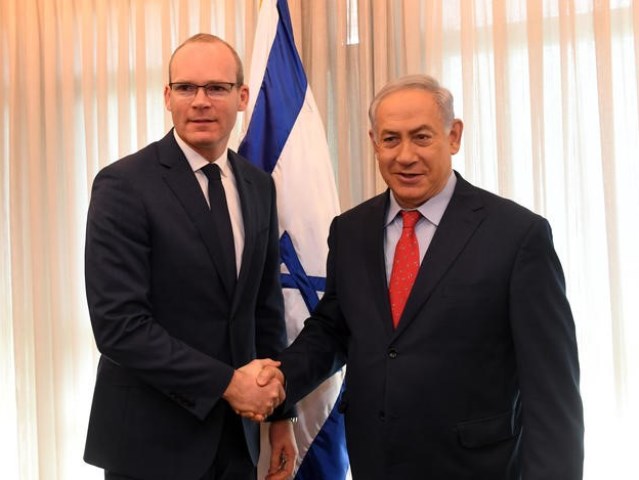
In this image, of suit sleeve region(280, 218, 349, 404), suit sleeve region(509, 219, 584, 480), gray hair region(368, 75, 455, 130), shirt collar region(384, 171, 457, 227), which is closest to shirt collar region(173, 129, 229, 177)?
suit sleeve region(280, 218, 349, 404)

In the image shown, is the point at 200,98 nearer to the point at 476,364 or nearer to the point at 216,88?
the point at 216,88

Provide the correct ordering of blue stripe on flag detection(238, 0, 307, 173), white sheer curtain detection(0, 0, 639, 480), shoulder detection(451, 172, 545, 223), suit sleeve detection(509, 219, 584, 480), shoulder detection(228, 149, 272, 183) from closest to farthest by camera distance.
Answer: suit sleeve detection(509, 219, 584, 480) → shoulder detection(451, 172, 545, 223) → shoulder detection(228, 149, 272, 183) → blue stripe on flag detection(238, 0, 307, 173) → white sheer curtain detection(0, 0, 639, 480)

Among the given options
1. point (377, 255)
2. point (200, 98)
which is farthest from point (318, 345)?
point (200, 98)

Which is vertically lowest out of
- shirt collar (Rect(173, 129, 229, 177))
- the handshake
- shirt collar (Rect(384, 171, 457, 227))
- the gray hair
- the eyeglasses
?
the handshake

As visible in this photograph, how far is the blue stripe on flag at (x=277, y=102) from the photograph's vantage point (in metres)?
2.93

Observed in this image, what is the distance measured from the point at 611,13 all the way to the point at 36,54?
8.95 feet

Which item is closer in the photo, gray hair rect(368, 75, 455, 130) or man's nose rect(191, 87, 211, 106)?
gray hair rect(368, 75, 455, 130)

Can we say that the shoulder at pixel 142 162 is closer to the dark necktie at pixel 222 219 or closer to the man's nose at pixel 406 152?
the dark necktie at pixel 222 219

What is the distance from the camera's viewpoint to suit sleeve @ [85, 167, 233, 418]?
210 centimetres

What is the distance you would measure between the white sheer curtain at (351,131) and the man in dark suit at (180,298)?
50.3 inches

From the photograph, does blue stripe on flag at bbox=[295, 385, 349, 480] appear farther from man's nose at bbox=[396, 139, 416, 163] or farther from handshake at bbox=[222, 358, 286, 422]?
man's nose at bbox=[396, 139, 416, 163]

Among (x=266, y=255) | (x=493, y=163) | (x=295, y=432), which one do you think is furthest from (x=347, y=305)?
(x=493, y=163)

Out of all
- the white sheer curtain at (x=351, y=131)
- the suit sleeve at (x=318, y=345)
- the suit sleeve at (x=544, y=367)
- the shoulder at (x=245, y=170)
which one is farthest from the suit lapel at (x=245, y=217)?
the white sheer curtain at (x=351, y=131)

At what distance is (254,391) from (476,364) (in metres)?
0.61
